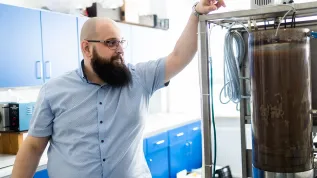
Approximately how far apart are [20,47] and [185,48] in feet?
4.99

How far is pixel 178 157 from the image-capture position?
3924 millimetres

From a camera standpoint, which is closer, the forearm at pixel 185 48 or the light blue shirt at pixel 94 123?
the forearm at pixel 185 48

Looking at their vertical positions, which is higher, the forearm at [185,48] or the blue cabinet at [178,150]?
the forearm at [185,48]

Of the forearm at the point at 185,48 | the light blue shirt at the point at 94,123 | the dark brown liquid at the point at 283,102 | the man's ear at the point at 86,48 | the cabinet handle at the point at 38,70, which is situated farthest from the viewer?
the cabinet handle at the point at 38,70

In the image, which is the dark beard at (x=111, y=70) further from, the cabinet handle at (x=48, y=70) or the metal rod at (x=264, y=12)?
the cabinet handle at (x=48, y=70)

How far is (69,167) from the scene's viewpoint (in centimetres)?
179

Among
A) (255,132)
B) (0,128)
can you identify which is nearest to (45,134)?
(0,128)

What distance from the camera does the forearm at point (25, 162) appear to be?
181cm

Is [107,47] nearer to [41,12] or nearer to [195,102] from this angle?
[41,12]

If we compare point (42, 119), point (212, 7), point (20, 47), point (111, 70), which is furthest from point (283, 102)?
point (20, 47)

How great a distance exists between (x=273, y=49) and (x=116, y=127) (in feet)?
2.90

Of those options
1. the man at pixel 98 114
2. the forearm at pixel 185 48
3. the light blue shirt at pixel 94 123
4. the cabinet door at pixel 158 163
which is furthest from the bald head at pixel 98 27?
the cabinet door at pixel 158 163

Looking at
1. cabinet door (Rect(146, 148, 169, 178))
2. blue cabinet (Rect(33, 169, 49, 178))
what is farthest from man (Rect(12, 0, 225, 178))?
cabinet door (Rect(146, 148, 169, 178))

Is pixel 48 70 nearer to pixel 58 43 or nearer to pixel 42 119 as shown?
pixel 58 43
